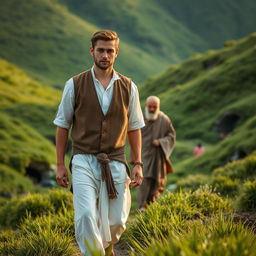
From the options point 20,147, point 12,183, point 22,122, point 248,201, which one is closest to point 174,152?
point 20,147

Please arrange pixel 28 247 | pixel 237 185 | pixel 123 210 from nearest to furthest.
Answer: pixel 123 210, pixel 28 247, pixel 237 185

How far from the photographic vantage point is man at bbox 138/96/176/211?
11727 millimetres

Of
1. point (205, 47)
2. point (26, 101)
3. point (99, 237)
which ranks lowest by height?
point (26, 101)

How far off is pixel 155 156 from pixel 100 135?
6536 millimetres

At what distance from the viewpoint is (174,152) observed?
29.1 meters

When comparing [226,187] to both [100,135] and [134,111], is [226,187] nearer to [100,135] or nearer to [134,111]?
[134,111]

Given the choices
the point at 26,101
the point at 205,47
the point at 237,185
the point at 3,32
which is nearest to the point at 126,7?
the point at 205,47

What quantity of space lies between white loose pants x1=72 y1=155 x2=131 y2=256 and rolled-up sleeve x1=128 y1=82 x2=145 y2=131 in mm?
603

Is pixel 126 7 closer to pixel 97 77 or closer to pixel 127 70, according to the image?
pixel 127 70

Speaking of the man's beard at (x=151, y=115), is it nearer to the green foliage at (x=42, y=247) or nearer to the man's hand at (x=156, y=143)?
the man's hand at (x=156, y=143)

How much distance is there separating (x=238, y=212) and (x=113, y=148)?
3416 mm

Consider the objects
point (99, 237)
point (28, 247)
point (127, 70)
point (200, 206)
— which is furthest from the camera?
point (127, 70)

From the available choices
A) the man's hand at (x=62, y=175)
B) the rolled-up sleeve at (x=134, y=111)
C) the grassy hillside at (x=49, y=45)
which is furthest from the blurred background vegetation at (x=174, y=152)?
the rolled-up sleeve at (x=134, y=111)

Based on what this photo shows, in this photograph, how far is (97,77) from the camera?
18.4 feet
